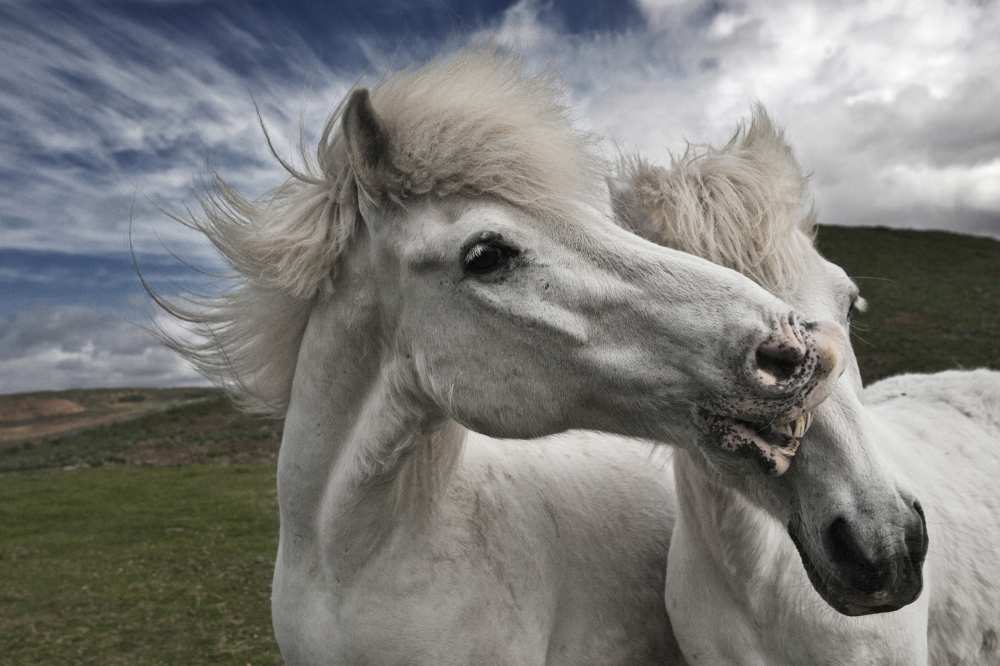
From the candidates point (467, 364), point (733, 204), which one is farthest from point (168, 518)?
point (733, 204)

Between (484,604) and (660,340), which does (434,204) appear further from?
(484,604)

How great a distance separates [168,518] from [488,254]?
1677cm

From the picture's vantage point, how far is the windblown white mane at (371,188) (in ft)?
→ 7.62

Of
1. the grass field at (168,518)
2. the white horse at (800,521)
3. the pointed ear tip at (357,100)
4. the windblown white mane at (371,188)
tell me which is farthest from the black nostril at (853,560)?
the pointed ear tip at (357,100)

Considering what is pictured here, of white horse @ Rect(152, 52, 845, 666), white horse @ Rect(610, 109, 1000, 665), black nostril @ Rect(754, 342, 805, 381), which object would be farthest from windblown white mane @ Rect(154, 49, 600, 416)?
black nostril @ Rect(754, 342, 805, 381)

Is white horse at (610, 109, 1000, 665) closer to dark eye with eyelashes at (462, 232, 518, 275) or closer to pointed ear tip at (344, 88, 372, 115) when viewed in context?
dark eye with eyelashes at (462, 232, 518, 275)

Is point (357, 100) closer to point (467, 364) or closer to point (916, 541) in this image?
point (467, 364)

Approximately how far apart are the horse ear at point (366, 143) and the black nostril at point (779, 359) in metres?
1.39

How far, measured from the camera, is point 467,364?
229 centimetres

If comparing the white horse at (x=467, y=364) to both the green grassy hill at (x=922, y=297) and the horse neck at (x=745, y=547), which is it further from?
the green grassy hill at (x=922, y=297)

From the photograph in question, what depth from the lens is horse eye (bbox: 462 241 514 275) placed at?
2211 mm

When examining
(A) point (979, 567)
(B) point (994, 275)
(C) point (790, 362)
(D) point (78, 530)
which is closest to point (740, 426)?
(C) point (790, 362)

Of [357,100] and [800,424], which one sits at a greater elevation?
[357,100]

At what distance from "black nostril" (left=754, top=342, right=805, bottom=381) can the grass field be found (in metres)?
1.73
